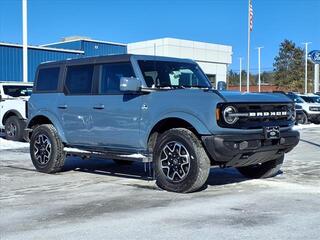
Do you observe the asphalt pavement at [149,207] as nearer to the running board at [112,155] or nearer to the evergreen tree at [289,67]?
the running board at [112,155]

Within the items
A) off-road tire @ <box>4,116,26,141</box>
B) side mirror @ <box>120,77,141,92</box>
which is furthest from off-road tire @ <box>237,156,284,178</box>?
off-road tire @ <box>4,116,26,141</box>

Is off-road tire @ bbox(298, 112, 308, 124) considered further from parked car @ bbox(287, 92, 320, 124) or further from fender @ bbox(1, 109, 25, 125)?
fender @ bbox(1, 109, 25, 125)

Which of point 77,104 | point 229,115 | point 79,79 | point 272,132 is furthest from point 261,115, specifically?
point 79,79

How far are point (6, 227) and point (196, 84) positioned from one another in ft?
14.3

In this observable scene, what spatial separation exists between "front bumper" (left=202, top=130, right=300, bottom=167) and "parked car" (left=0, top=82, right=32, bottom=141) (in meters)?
9.93

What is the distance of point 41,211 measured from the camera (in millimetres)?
6750

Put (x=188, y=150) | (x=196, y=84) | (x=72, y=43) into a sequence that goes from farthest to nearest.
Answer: (x=72, y=43) → (x=196, y=84) → (x=188, y=150)

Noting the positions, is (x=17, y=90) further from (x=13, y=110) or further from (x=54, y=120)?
(x=54, y=120)

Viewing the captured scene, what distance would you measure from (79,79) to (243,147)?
3521 millimetres

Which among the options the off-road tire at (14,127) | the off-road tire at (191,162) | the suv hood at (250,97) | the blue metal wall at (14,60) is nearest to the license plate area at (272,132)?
the suv hood at (250,97)

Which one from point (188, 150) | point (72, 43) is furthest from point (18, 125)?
point (72, 43)

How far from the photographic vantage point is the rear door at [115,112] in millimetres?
8516

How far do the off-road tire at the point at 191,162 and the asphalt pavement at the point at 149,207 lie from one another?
0.14 metres

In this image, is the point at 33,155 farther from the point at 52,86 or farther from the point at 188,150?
the point at 188,150
